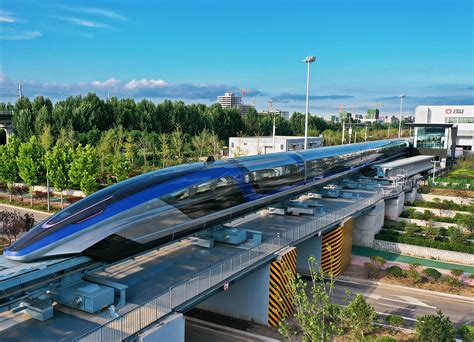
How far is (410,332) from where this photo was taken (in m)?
19.3

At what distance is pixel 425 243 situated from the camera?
3181 centimetres

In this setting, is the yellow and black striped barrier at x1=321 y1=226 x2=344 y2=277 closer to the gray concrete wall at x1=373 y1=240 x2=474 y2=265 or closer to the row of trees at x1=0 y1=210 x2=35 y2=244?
the gray concrete wall at x1=373 y1=240 x2=474 y2=265

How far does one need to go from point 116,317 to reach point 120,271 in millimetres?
4395

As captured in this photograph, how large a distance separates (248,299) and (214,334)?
7.76 ft

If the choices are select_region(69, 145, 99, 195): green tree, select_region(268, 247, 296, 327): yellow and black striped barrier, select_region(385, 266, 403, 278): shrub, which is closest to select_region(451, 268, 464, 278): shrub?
select_region(385, 266, 403, 278): shrub

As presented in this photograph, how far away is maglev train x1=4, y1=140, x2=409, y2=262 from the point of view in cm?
1324

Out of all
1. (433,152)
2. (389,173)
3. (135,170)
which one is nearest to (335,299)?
(389,173)

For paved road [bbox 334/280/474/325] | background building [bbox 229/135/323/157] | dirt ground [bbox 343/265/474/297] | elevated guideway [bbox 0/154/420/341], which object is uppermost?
background building [bbox 229/135/323/157]

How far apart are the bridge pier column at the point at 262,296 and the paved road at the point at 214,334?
1.23 metres

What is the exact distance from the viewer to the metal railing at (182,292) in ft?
38.4

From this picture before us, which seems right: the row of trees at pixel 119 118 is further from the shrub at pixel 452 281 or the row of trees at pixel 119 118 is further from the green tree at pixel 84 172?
the shrub at pixel 452 281

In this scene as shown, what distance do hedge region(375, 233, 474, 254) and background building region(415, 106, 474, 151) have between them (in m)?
57.8

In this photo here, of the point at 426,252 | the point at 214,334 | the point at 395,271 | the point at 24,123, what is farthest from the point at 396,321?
the point at 24,123

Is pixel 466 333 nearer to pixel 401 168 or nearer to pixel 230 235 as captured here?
pixel 230 235
